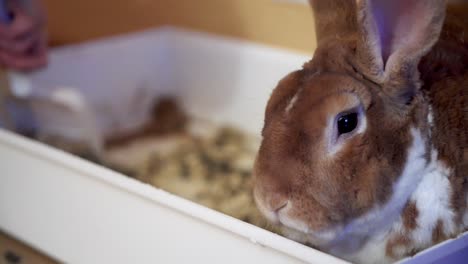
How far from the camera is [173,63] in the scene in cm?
171

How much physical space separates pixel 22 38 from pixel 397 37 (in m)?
0.85

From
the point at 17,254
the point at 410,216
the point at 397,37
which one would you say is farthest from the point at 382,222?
the point at 17,254

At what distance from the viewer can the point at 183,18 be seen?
1750 millimetres

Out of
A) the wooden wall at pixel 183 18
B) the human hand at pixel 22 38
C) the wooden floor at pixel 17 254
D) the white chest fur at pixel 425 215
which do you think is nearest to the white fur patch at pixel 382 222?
the white chest fur at pixel 425 215

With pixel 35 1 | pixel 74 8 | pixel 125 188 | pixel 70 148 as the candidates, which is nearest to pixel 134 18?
pixel 74 8

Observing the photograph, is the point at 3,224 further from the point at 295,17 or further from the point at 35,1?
the point at 295,17

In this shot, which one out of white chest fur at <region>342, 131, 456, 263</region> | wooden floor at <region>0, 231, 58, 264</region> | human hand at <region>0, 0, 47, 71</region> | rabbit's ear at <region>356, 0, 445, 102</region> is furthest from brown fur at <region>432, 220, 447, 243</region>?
human hand at <region>0, 0, 47, 71</region>

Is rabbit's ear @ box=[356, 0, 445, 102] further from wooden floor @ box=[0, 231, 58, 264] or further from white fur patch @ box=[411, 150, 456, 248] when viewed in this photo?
wooden floor @ box=[0, 231, 58, 264]

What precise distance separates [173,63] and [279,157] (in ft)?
3.40

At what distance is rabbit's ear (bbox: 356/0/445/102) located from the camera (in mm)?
693

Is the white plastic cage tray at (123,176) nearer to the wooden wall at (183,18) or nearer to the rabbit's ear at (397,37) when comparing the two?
the wooden wall at (183,18)

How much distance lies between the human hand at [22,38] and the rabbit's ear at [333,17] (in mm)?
705

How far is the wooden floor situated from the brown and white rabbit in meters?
0.47

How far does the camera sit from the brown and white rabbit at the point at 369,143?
2.32ft
